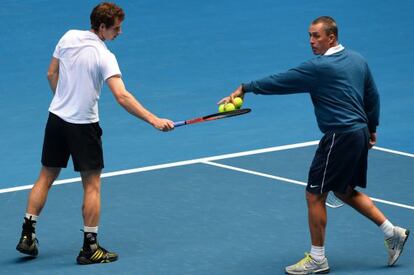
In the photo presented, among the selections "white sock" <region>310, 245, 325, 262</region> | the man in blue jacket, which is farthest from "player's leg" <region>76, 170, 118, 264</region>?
"white sock" <region>310, 245, 325, 262</region>

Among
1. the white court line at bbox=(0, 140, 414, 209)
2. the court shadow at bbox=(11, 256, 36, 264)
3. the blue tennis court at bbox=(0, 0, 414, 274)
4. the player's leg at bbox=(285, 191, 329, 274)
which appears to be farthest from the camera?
the white court line at bbox=(0, 140, 414, 209)

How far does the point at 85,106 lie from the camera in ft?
36.4

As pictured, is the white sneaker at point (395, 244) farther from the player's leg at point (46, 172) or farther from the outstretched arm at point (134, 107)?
the player's leg at point (46, 172)

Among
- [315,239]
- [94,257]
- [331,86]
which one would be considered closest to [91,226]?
[94,257]

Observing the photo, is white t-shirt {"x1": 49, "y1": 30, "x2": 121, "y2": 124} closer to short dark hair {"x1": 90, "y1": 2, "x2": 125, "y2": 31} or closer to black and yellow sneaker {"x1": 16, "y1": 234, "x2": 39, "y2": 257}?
short dark hair {"x1": 90, "y1": 2, "x2": 125, "y2": 31}

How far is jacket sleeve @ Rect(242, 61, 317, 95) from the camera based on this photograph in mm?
10562

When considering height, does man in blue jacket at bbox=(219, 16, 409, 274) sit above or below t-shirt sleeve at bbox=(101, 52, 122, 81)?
below

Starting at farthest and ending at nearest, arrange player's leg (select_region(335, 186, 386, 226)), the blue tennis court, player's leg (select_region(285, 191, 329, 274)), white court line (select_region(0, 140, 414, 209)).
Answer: white court line (select_region(0, 140, 414, 209)) < the blue tennis court < player's leg (select_region(335, 186, 386, 226)) < player's leg (select_region(285, 191, 329, 274))

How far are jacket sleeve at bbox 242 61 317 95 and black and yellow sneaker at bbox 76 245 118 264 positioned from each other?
1880 millimetres

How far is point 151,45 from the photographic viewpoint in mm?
19125

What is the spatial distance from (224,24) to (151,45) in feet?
4.83

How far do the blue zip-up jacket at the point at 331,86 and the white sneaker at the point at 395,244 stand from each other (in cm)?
94

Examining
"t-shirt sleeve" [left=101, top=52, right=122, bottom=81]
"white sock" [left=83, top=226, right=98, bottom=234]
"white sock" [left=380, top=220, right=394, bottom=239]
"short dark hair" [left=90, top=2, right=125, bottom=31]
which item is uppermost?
"short dark hair" [left=90, top=2, right=125, bottom=31]

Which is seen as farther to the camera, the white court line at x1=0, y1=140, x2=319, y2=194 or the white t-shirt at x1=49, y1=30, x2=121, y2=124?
the white court line at x1=0, y1=140, x2=319, y2=194
